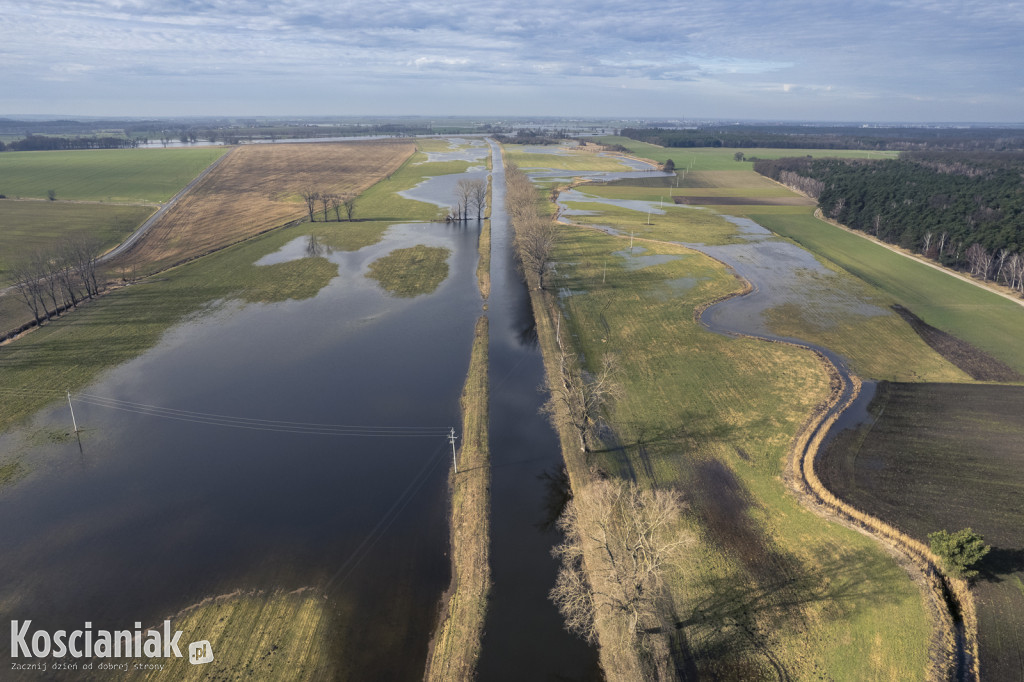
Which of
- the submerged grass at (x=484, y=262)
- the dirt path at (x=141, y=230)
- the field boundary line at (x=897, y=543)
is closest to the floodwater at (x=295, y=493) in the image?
the field boundary line at (x=897, y=543)

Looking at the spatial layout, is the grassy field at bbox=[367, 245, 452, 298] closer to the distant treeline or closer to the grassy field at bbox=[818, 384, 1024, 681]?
the grassy field at bbox=[818, 384, 1024, 681]

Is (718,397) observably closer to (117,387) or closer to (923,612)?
(923,612)

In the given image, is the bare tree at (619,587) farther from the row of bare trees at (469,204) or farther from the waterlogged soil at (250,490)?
the row of bare trees at (469,204)

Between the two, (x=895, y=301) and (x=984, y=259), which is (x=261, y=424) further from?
(x=984, y=259)

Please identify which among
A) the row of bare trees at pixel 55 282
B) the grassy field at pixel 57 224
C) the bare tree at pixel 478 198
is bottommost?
the row of bare trees at pixel 55 282

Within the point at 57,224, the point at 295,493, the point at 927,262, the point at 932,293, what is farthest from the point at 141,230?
the point at 927,262
